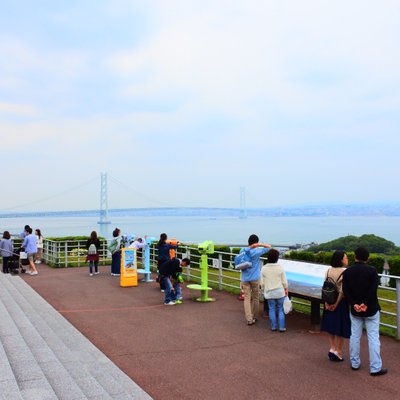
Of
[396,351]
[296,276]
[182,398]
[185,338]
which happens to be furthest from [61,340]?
[396,351]

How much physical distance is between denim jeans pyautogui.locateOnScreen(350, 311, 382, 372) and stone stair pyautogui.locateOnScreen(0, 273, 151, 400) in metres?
2.38

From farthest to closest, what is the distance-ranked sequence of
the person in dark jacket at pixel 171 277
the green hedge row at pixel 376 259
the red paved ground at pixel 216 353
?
1. the green hedge row at pixel 376 259
2. the person in dark jacket at pixel 171 277
3. the red paved ground at pixel 216 353

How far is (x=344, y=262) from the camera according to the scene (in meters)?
5.55

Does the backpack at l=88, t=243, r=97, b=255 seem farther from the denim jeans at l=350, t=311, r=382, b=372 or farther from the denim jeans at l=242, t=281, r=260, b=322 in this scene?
the denim jeans at l=350, t=311, r=382, b=372

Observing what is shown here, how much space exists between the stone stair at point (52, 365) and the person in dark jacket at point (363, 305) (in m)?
2.43

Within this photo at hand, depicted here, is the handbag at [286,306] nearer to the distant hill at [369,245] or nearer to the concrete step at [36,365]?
the concrete step at [36,365]

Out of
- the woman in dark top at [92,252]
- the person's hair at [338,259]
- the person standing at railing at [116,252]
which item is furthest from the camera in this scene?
the woman in dark top at [92,252]

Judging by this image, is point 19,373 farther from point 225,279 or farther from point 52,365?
point 225,279

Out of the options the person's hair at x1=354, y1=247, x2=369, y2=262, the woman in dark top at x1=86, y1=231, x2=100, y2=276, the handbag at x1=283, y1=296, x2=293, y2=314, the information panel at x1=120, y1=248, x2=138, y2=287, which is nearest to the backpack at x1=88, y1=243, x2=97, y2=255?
the woman in dark top at x1=86, y1=231, x2=100, y2=276

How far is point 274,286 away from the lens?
6.78 m

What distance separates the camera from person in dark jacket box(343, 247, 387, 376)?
4.94 metres

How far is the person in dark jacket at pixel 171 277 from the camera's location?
888cm

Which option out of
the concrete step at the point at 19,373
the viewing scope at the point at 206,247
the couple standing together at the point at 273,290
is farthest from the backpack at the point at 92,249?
the concrete step at the point at 19,373

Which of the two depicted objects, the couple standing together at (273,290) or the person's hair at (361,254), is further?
the couple standing together at (273,290)
